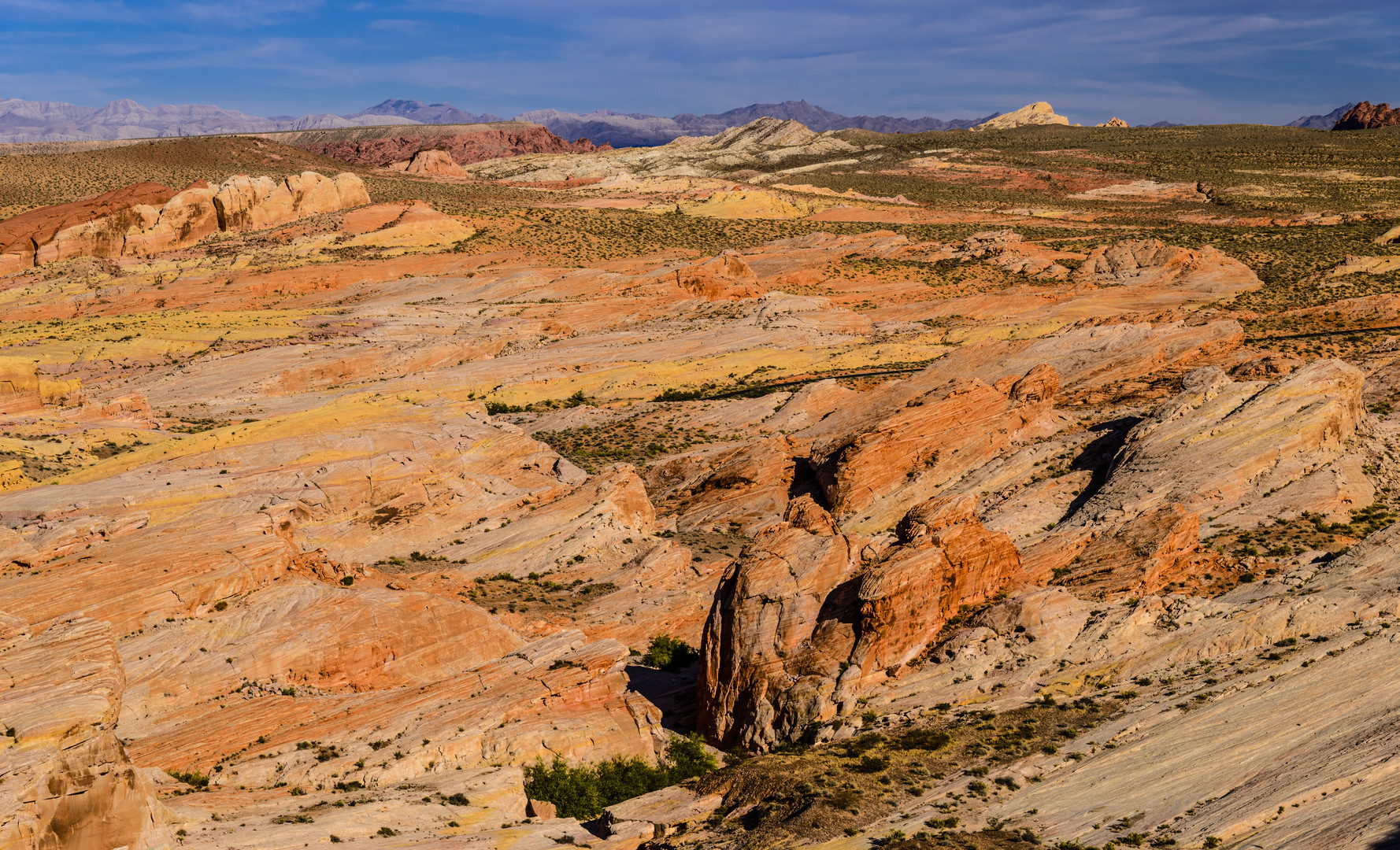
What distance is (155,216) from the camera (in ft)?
345

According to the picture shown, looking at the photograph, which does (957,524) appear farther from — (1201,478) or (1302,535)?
(1302,535)

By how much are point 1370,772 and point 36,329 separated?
9143cm

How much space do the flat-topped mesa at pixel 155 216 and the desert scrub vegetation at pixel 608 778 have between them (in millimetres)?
94143

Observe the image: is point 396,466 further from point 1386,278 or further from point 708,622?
point 1386,278

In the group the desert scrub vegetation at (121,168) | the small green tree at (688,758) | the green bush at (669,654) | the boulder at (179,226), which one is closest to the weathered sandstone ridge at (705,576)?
the green bush at (669,654)

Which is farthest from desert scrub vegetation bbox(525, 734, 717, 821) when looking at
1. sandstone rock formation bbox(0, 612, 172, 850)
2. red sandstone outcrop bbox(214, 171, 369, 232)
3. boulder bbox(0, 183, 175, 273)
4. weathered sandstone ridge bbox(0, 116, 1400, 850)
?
red sandstone outcrop bbox(214, 171, 369, 232)

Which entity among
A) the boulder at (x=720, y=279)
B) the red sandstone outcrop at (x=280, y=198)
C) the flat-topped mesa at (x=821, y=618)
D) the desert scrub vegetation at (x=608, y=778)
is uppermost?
the red sandstone outcrop at (x=280, y=198)

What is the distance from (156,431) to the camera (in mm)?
51625

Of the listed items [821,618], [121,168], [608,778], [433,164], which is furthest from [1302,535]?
[433,164]

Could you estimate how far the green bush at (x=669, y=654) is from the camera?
3725cm

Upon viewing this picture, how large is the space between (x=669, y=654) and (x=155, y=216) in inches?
3681

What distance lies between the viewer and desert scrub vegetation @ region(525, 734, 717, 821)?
28812 millimetres

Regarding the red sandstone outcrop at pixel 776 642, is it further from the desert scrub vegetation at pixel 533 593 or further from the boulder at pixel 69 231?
the boulder at pixel 69 231

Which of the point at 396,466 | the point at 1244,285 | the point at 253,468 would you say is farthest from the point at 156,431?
the point at 1244,285
